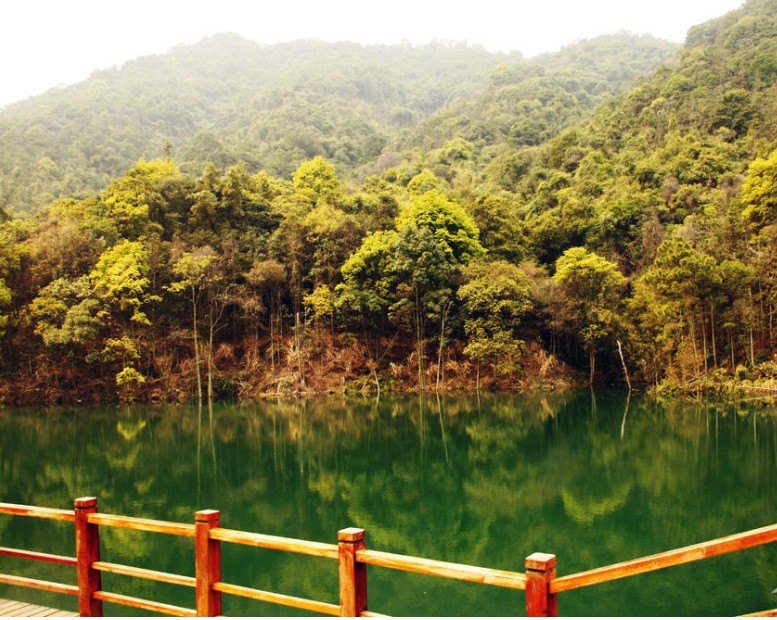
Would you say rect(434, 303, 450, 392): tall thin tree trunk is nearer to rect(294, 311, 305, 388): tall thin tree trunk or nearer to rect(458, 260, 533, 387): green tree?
rect(458, 260, 533, 387): green tree

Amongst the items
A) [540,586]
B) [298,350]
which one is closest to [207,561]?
[540,586]

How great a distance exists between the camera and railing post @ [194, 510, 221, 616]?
4082mm

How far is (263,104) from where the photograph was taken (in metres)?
94.5

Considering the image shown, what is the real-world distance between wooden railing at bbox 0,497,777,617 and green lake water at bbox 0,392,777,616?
9.56ft

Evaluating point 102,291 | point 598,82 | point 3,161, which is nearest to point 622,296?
point 102,291

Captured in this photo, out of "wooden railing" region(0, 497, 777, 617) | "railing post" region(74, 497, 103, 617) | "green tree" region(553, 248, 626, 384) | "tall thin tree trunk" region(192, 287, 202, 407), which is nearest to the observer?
"wooden railing" region(0, 497, 777, 617)

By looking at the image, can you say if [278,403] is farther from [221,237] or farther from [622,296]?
[622,296]

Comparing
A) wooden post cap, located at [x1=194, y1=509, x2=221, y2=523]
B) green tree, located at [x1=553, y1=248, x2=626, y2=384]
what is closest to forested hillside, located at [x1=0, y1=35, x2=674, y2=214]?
green tree, located at [x1=553, y1=248, x2=626, y2=384]

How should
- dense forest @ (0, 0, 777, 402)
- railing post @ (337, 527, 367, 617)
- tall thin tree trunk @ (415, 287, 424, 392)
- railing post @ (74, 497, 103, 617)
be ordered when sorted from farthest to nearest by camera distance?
tall thin tree trunk @ (415, 287, 424, 392) < dense forest @ (0, 0, 777, 402) < railing post @ (74, 497, 103, 617) < railing post @ (337, 527, 367, 617)

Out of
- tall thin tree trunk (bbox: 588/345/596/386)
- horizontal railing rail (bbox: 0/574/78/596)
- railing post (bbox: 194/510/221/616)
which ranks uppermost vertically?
railing post (bbox: 194/510/221/616)

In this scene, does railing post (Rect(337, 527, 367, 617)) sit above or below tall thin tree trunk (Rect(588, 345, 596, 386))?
above

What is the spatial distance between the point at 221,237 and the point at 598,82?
6930cm

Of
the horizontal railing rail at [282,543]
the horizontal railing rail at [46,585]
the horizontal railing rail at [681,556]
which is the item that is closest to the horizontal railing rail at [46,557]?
the horizontal railing rail at [46,585]

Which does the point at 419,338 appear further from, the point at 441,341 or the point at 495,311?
the point at 495,311
